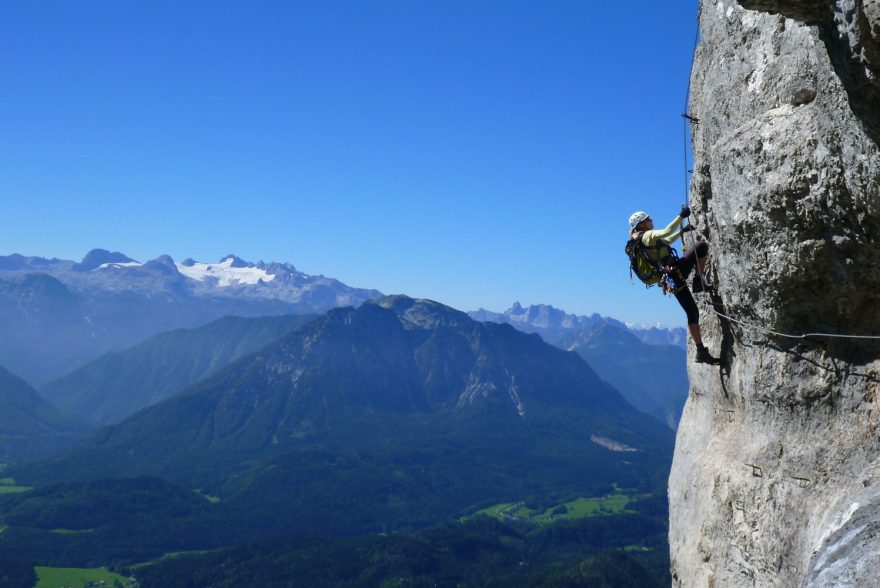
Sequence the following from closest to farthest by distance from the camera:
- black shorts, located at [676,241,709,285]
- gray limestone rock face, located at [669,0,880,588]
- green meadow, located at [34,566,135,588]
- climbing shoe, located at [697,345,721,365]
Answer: gray limestone rock face, located at [669,0,880,588] < black shorts, located at [676,241,709,285] < climbing shoe, located at [697,345,721,365] < green meadow, located at [34,566,135,588]

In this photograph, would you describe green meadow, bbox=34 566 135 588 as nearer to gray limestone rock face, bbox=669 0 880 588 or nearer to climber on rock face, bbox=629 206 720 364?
climber on rock face, bbox=629 206 720 364

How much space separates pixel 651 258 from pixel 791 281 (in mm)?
3027

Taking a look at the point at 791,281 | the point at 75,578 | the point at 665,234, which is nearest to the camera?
the point at 791,281

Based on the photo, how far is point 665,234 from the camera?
1227cm

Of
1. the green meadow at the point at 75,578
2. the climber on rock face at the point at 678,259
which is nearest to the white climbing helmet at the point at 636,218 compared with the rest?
the climber on rock face at the point at 678,259

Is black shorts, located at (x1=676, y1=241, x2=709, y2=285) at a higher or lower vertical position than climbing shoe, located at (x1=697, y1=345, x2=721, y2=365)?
higher

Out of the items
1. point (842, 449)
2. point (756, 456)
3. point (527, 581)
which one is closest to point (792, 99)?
point (842, 449)

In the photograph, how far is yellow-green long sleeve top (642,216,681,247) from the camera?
1226 centimetres

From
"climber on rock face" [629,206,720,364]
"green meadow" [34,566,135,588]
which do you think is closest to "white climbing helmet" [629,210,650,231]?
"climber on rock face" [629,206,720,364]

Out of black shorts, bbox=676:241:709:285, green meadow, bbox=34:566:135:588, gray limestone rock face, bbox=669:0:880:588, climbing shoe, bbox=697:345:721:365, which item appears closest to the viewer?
gray limestone rock face, bbox=669:0:880:588

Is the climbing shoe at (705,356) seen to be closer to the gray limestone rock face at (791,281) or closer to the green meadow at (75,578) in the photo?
the gray limestone rock face at (791,281)

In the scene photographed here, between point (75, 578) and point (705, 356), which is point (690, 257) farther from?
point (75, 578)

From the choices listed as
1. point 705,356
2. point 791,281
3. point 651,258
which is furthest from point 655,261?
point 791,281

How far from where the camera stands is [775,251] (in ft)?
31.9
